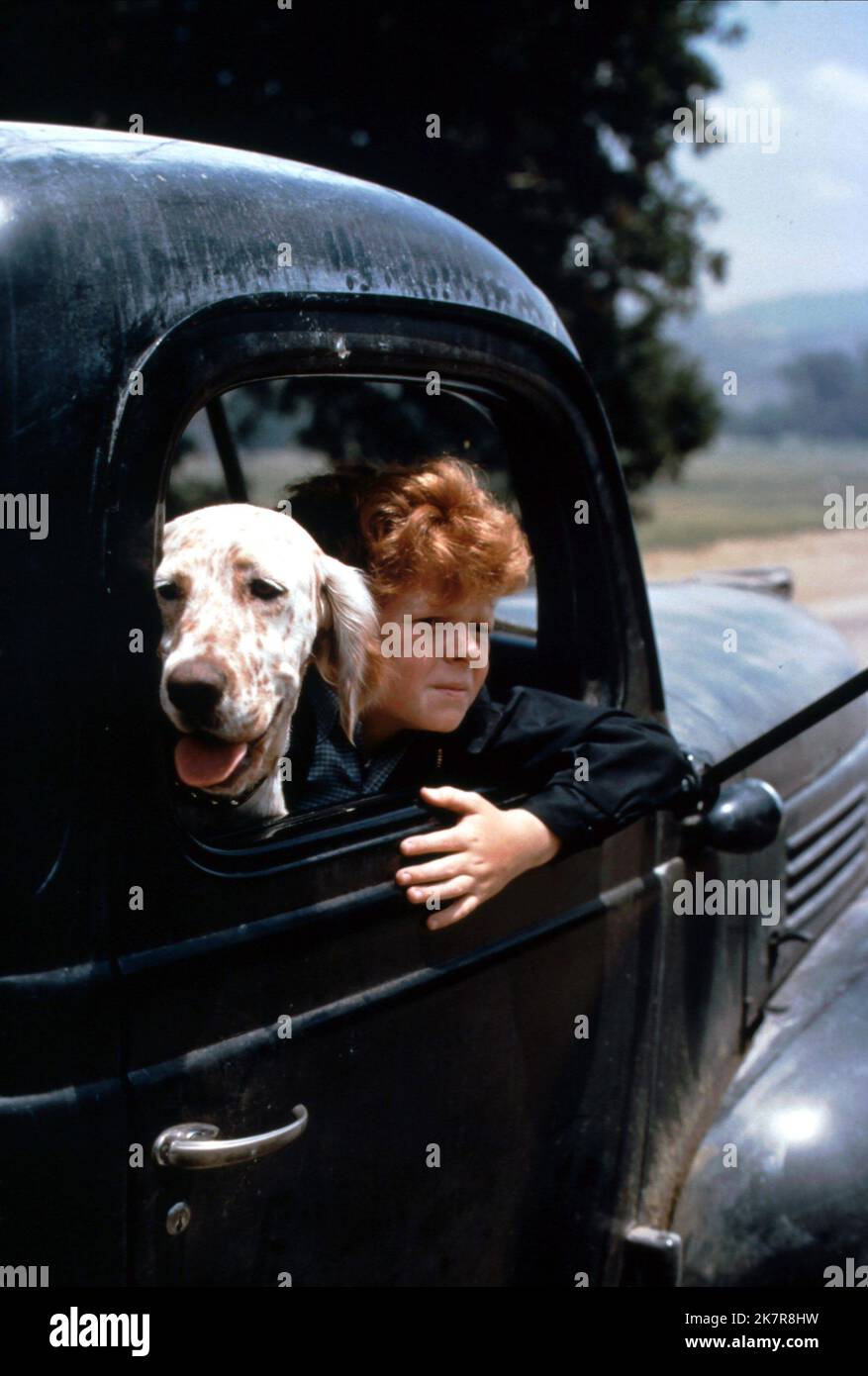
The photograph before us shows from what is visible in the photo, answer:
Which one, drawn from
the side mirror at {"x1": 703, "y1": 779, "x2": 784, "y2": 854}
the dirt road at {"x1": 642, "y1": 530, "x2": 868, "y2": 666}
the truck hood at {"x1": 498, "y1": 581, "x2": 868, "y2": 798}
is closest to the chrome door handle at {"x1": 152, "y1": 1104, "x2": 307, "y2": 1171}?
the side mirror at {"x1": 703, "y1": 779, "x2": 784, "y2": 854}

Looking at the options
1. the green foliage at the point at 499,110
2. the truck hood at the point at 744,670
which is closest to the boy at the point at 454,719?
the truck hood at the point at 744,670

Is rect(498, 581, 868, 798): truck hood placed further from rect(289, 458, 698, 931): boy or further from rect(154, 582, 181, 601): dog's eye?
rect(154, 582, 181, 601): dog's eye

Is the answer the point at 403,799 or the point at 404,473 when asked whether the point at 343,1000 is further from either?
the point at 404,473

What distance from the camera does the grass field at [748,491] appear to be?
3550 centimetres

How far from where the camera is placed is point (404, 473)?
2002mm

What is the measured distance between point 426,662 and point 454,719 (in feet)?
0.32

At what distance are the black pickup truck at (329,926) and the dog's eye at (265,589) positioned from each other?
198 millimetres

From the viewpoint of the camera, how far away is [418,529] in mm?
1896

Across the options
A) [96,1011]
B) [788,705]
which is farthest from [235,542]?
[788,705]

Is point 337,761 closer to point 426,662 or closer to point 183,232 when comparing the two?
point 426,662

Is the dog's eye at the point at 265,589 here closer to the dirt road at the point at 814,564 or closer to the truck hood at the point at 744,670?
the truck hood at the point at 744,670

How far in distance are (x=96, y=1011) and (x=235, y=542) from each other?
53 cm

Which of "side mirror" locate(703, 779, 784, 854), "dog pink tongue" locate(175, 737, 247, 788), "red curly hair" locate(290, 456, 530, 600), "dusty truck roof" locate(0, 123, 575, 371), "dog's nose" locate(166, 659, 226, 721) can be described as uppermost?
"dusty truck roof" locate(0, 123, 575, 371)

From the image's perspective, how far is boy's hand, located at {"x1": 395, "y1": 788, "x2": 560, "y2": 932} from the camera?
173cm
